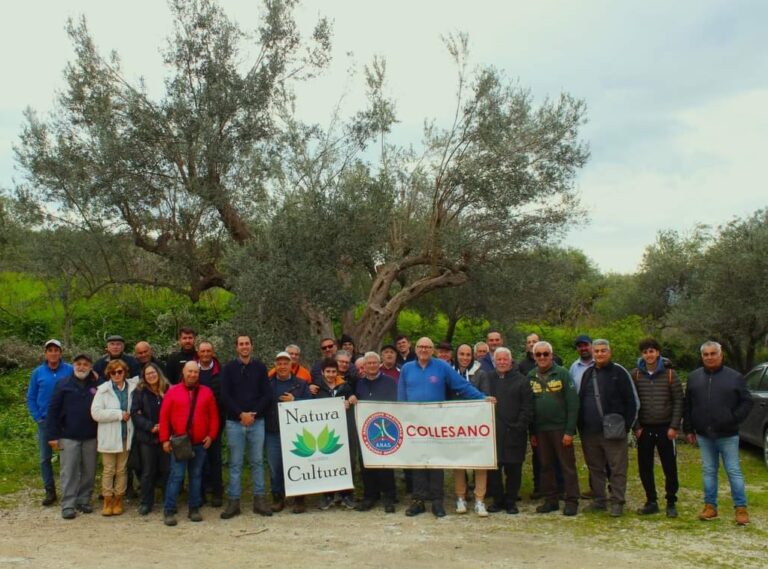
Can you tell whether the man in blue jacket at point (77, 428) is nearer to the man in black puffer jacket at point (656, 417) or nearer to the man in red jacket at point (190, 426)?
the man in red jacket at point (190, 426)

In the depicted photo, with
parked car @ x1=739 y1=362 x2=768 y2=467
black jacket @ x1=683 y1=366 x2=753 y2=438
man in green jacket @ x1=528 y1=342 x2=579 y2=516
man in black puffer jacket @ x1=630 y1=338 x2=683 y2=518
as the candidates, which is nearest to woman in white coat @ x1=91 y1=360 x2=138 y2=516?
man in green jacket @ x1=528 y1=342 x2=579 y2=516

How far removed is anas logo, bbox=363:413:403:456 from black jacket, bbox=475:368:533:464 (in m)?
1.18

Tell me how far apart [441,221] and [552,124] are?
302 centimetres

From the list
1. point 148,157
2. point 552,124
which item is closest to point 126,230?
point 148,157

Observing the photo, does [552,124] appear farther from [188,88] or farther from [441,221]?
[188,88]

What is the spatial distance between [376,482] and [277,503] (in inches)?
47.4

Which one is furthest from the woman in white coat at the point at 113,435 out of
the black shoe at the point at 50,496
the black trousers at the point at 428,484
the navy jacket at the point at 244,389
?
the black trousers at the point at 428,484

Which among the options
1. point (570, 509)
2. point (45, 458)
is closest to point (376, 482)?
point (570, 509)

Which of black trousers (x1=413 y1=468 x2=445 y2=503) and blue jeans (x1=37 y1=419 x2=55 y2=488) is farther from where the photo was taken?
blue jeans (x1=37 y1=419 x2=55 y2=488)

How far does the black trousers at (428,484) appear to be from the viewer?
8.02m

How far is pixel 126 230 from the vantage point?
44.7ft

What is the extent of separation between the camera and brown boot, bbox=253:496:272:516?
26.3 feet

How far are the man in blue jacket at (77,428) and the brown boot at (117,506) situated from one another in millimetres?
330

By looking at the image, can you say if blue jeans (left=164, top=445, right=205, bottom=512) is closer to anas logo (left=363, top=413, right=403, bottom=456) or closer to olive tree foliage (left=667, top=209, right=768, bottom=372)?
anas logo (left=363, top=413, right=403, bottom=456)
